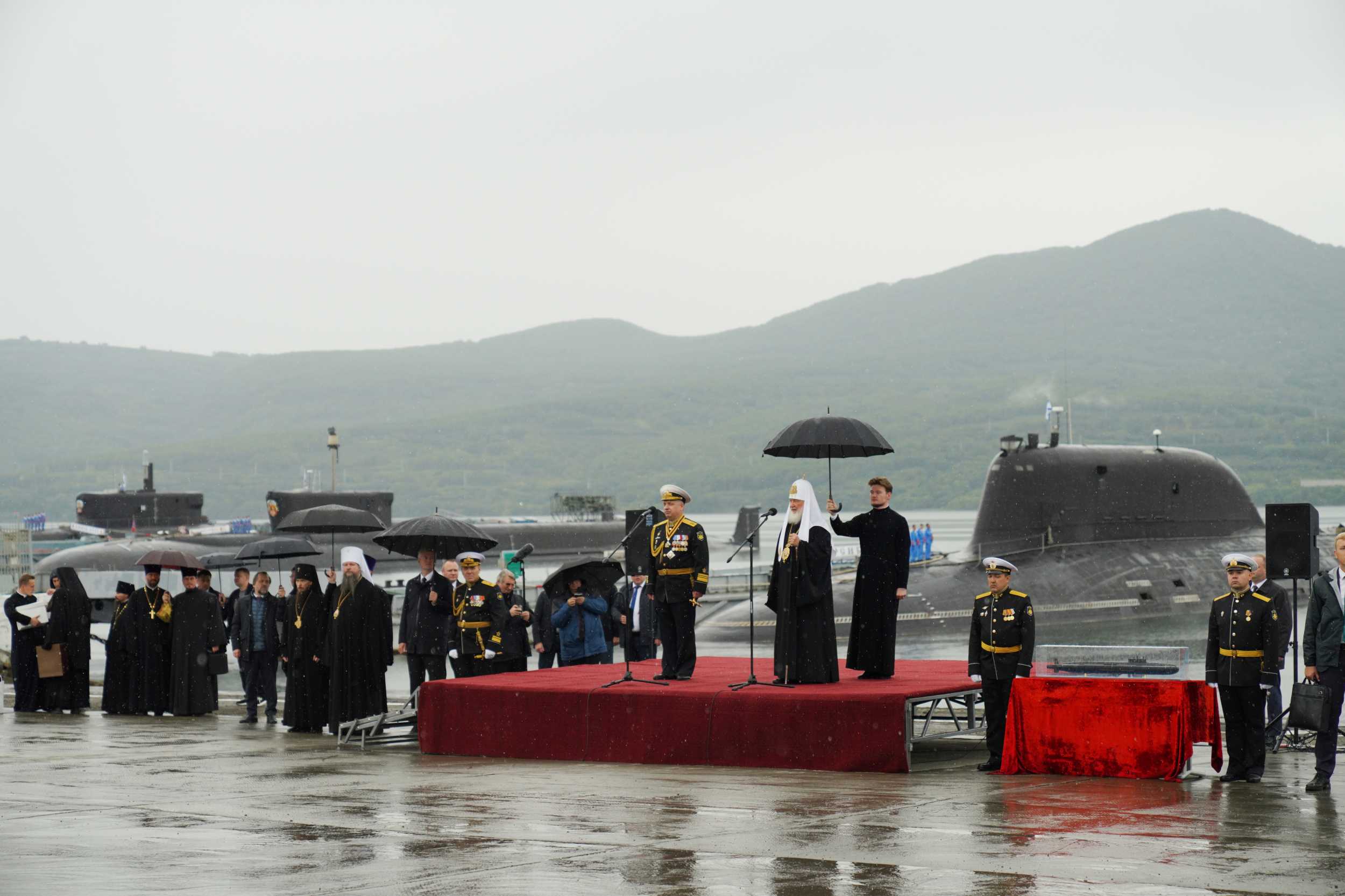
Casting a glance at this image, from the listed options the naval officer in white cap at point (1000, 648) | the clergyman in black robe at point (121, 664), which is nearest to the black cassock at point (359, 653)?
the clergyman in black robe at point (121, 664)

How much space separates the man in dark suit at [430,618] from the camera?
1379 cm

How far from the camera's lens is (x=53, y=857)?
6.94m

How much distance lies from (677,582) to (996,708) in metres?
2.59

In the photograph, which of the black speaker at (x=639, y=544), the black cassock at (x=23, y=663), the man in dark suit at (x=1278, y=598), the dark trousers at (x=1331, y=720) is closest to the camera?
the dark trousers at (x=1331, y=720)

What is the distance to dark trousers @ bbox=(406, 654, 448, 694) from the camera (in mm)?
13930

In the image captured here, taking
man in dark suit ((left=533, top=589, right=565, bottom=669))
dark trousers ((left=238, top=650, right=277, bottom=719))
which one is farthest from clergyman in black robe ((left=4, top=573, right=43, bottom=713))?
man in dark suit ((left=533, top=589, right=565, bottom=669))

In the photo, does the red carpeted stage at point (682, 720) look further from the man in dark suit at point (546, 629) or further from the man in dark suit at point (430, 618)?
the man in dark suit at point (546, 629)

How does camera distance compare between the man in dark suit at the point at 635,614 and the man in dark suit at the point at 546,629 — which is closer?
the man in dark suit at the point at 546,629

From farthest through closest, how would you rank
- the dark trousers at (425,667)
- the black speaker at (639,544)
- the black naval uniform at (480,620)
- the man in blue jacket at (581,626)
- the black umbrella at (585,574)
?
1. the man in blue jacket at (581,626)
2. the black umbrella at (585,574)
3. the dark trousers at (425,667)
4. the black naval uniform at (480,620)
5. the black speaker at (639,544)

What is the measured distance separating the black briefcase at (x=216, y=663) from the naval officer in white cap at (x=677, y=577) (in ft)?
21.0

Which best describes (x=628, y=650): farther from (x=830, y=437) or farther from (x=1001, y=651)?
(x=1001, y=651)

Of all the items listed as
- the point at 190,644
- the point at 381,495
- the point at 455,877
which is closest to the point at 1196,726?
the point at 455,877

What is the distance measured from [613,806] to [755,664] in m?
5.07

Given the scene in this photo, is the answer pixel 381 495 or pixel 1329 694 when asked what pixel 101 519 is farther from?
pixel 1329 694
